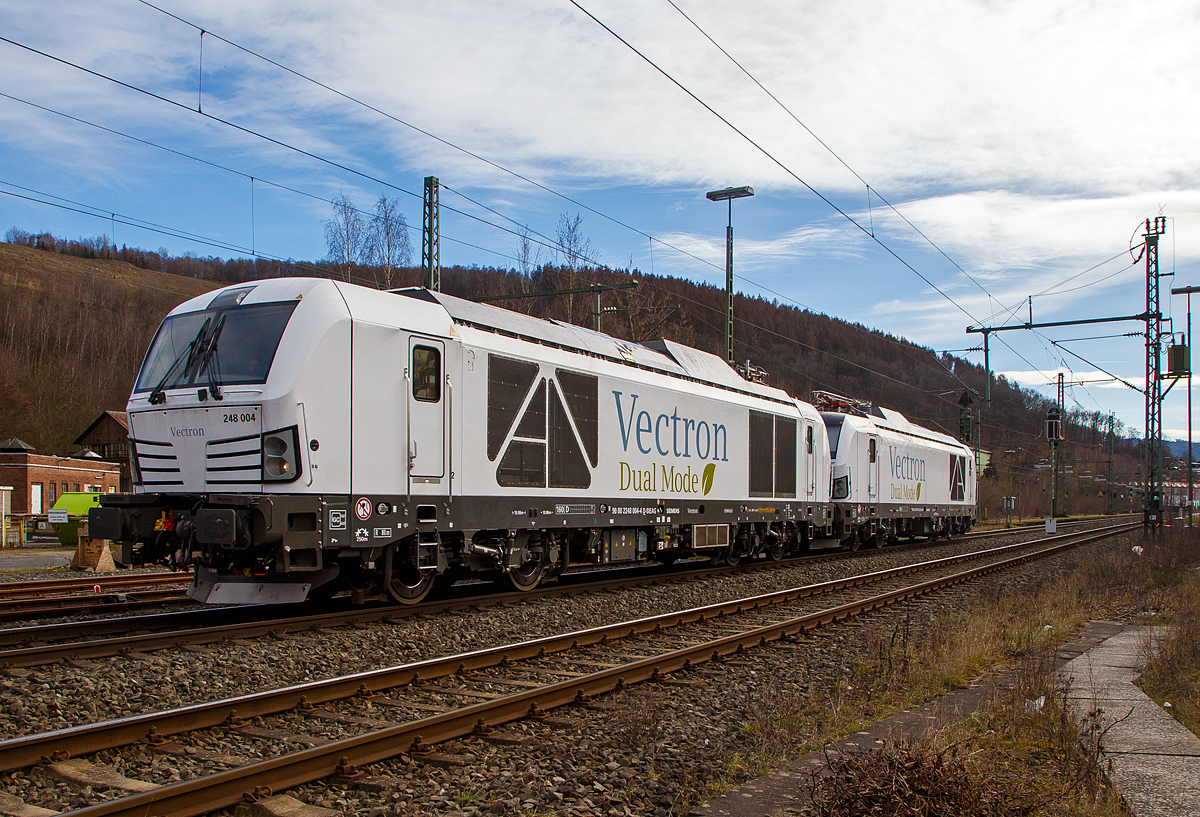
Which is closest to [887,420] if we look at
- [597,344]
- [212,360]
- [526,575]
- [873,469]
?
[873,469]

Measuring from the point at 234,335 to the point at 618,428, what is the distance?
623 cm

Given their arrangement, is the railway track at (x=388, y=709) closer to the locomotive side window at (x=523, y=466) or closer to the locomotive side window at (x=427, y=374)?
the locomotive side window at (x=523, y=466)

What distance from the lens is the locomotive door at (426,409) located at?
10383 millimetres

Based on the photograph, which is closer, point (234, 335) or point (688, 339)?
point (234, 335)

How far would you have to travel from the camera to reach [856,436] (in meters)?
23.9

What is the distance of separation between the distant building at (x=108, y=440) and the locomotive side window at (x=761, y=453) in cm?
5664

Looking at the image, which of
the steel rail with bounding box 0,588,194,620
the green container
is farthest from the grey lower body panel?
the green container

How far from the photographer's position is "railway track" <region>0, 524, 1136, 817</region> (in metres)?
4.98

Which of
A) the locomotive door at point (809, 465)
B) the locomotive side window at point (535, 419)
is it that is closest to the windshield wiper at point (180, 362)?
the locomotive side window at point (535, 419)

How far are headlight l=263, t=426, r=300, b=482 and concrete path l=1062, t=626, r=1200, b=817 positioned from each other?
723 cm

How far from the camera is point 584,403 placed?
13.4 metres

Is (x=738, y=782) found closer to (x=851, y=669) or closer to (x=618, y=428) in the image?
(x=851, y=669)

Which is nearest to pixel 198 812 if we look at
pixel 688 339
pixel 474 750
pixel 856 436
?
pixel 474 750

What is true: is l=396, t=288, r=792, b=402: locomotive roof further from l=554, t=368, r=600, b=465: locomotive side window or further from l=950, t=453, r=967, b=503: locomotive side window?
l=950, t=453, r=967, b=503: locomotive side window
